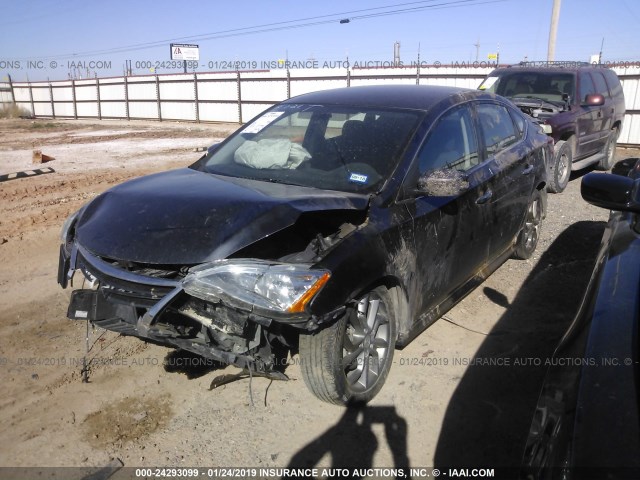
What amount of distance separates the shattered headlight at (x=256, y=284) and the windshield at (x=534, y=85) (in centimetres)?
774

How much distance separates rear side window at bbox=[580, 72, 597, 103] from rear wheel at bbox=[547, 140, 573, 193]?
3.32ft

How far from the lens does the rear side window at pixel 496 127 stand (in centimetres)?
431

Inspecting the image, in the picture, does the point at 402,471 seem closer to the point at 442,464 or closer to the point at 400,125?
the point at 442,464

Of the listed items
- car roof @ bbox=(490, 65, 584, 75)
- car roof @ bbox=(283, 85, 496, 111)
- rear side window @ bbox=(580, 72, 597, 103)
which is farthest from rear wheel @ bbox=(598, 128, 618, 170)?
car roof @ bbox=(283, 85, 496, 111)

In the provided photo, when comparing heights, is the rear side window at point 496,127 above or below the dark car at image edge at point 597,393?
above

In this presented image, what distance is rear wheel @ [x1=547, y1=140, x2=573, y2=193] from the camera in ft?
26.4

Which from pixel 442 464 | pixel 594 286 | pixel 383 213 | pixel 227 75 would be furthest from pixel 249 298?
pixel 227 75

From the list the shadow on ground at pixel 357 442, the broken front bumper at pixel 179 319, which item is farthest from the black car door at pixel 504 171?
the broken front bumper at pixel 179 319

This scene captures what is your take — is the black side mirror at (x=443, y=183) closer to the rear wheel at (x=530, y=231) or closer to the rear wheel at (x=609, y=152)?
the rear wheel at (x=530, y=231)

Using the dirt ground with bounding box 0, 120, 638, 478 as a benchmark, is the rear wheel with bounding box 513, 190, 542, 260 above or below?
above

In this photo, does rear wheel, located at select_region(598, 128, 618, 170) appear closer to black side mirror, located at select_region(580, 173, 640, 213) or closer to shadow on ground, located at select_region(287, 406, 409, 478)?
black side mirror, located at select_region(580, 173, 640, 213)

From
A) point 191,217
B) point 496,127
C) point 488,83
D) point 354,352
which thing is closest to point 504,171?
point 496,127

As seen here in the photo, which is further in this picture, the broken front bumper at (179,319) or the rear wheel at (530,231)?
the rear wheel at (530,231)

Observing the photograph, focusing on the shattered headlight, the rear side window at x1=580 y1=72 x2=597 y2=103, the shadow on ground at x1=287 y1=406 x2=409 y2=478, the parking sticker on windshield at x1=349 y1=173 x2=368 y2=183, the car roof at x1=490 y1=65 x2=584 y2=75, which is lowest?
the shadow on ground at x1=287 y1=406 x2=409 y2=478
